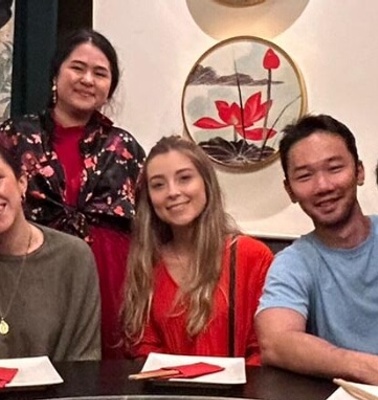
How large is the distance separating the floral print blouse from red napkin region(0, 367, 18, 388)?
0.84 metres

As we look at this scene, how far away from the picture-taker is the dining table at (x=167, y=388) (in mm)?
1507

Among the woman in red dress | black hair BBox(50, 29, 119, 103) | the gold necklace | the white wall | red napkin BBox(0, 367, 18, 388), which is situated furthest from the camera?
the white wall

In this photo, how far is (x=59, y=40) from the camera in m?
3.05

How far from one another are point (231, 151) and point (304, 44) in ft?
1.36

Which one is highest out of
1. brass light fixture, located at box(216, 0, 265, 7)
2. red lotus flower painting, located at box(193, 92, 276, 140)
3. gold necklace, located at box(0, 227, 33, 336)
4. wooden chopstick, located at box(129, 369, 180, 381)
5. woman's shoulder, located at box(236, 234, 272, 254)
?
brass light fixture, located at box(216, 0, 265, 7)

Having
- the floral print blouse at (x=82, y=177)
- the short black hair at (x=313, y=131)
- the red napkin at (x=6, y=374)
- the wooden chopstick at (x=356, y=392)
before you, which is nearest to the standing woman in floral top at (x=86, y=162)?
the floral print blouse at (x=82, y=177)

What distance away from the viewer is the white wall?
2.75 metres

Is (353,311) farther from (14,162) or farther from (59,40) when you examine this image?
(59,40)

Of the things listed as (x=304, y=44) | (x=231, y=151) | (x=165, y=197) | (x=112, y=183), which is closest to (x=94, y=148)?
(x=112, y=183)

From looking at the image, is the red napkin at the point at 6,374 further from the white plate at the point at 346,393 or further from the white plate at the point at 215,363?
the white plate at the point at 346,393

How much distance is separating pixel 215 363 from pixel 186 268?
0.64 meters

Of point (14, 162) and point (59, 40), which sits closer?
point (14, 162)

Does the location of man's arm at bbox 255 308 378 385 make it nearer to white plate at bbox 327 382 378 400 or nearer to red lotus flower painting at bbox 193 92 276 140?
white plate at bbox 327 382 378 400

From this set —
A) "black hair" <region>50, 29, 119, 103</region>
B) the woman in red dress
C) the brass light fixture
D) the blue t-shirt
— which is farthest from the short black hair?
the brass light fixture
